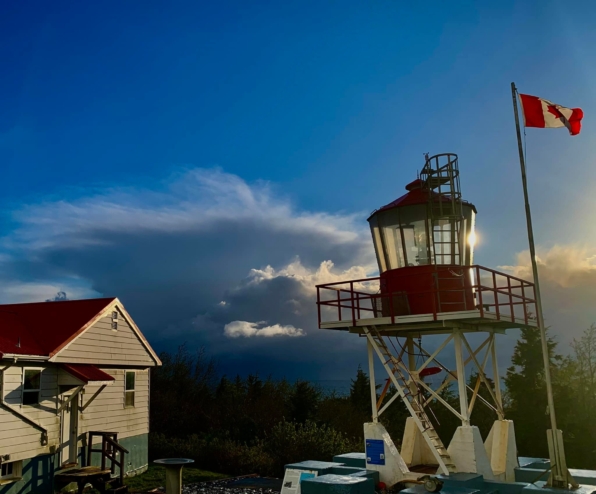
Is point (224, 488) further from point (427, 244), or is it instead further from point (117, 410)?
point (427, 244)

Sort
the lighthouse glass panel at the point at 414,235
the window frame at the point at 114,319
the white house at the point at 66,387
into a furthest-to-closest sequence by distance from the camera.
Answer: the window frame at the point at 114,319, the white house at the point at 66,387, the lighthouse glass panel at the point at 414,235

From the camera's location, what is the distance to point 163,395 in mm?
36625

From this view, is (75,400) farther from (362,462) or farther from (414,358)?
(414,358)

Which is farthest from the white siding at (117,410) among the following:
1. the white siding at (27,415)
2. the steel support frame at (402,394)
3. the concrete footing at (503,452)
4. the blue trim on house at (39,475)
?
the concrete footing at (503,452)

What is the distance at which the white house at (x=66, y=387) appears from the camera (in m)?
15.8

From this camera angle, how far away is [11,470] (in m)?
15.8

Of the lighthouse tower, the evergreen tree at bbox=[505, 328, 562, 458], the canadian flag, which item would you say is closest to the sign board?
the lighthouse tower

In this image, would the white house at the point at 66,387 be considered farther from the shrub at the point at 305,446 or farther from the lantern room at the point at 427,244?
the lantern room at the point at 427,244

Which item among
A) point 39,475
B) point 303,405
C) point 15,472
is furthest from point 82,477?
point 303,405

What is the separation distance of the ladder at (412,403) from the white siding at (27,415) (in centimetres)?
964

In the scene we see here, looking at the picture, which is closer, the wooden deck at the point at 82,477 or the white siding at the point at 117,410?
the wooden deck at the point at 82,477

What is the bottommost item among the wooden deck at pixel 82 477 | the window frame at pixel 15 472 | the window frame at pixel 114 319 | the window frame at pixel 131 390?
the wooden deck at pixel 82 477

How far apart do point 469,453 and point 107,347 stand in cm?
1264

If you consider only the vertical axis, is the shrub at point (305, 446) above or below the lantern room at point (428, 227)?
below
